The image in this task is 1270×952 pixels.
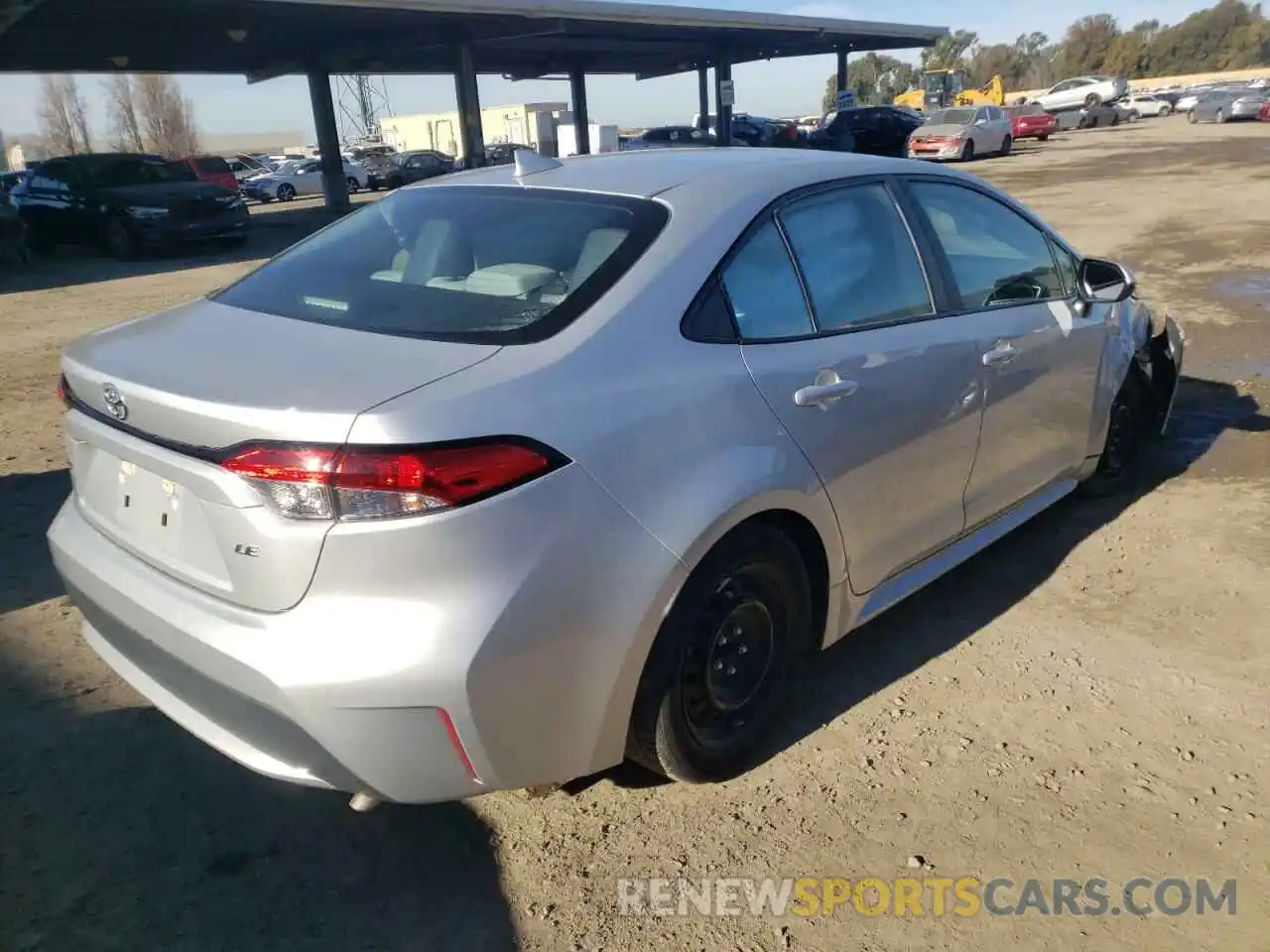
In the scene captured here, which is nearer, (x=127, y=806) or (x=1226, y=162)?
(x=127, y=806)

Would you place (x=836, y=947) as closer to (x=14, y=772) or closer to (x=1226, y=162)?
(x=14, y=772)

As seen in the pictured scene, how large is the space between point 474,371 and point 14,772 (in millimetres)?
1975

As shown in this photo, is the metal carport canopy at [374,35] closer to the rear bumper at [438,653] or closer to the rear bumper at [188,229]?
the rear bumper at [188,229]

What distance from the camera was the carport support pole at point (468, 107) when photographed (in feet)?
88.3

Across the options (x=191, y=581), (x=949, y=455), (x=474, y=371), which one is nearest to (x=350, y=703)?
(x=191, y=581)

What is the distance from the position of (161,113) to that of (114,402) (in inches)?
3308

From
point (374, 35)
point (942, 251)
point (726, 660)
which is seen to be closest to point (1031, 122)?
point (374, 35)

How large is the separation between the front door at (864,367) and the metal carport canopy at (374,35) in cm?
1971

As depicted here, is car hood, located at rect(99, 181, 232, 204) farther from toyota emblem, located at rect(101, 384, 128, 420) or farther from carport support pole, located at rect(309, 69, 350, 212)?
toyota emblem, located at rect(101, 384, 128, 420)

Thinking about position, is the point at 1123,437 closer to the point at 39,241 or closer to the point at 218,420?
the point at 218,420

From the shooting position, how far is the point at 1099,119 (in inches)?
1908

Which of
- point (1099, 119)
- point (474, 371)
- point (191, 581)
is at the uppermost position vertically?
point (474, 371)

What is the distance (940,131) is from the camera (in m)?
31.5

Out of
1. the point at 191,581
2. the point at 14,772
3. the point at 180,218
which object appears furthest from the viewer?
the point at 180,218
